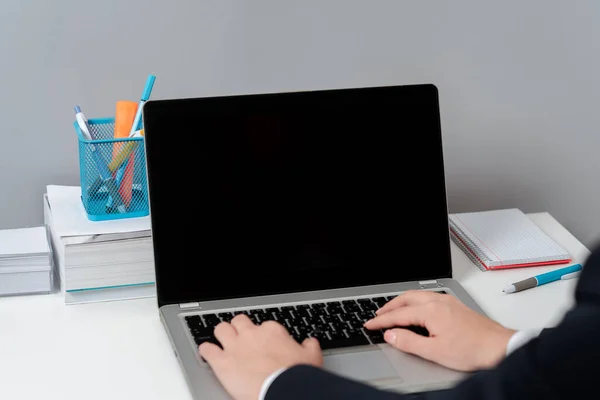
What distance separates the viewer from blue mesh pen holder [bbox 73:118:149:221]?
125 cm

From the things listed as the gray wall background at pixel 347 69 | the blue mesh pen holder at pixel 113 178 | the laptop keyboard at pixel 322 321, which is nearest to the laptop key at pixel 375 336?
the laptop keyboard at pixel 322 321

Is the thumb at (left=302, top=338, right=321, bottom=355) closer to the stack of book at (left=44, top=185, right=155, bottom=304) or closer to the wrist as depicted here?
the wrist

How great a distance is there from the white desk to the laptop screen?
7 cm

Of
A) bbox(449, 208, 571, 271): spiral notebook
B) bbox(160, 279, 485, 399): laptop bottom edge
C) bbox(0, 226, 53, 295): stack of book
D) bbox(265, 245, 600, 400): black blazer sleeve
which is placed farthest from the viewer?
bbox(449, 208, 571, 271): spiral notebook

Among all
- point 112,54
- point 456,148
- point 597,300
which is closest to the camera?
point 597,300

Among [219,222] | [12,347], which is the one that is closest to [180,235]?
[219,222]

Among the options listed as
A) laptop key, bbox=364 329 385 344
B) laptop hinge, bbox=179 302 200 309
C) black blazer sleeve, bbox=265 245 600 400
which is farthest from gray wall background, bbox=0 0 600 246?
black blazer sleeve, bbox=265 245 600 400

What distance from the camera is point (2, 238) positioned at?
1271 millimetres

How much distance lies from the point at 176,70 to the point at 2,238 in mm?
457

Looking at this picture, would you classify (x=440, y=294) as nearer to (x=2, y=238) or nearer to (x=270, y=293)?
(x=270, y=293)

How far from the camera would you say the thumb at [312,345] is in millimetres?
1015

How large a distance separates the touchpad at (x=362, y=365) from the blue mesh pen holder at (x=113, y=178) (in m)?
0.39

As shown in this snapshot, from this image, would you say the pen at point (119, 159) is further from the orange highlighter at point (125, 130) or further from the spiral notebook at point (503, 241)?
the spiral notebook at point (503, 241)

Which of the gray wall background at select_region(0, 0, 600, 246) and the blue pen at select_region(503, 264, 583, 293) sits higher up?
the gray wall background at select_region(0, 0, 600, 246)
